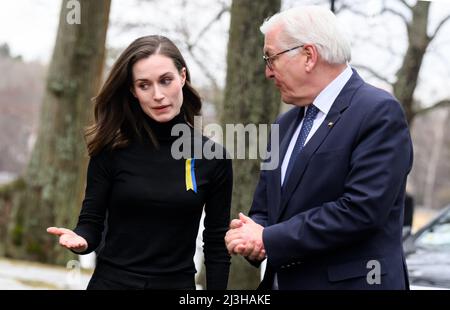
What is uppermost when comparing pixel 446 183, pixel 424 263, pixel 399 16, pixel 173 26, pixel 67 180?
pixel 446 183

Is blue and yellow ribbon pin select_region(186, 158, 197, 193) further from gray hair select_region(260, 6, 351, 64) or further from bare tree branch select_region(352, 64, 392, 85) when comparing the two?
bare tree branch select_region(352, 64, 392, 85)

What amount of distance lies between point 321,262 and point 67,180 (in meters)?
9.76

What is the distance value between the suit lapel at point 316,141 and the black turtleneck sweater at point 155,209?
1.38 ft

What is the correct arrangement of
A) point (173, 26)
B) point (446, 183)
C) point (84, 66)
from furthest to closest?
point (446, 183) < point (173, 26) < point (84, 66)

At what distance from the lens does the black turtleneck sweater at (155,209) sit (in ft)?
11.1

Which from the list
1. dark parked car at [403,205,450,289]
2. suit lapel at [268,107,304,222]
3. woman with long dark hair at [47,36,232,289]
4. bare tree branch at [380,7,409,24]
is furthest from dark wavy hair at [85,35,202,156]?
bare tree branch at [380,7,409,24]

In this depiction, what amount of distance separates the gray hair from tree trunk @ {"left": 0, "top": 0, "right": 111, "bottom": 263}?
8.63 meters

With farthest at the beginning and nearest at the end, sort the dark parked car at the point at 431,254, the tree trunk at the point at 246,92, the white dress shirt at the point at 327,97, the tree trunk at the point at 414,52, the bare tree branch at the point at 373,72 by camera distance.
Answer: the bare tree branch at the point at 373,72, the tree trunk at the point at 414,52, the tree trunk at the point at 246,92, the dark parked car at the point at 431,254, the white dress shirt at the point at 327,97

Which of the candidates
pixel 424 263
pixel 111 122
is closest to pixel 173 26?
pixel 424 263

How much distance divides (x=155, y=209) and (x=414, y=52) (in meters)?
11.6

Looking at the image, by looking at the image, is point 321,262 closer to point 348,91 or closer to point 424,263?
point 348,91

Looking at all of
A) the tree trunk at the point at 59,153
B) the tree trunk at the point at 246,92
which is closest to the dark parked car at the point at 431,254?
the tree trunk at the point at 246,92

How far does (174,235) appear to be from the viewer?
3400 millimetres

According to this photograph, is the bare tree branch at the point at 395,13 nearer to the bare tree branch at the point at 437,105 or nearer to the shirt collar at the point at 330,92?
the bare tree branch at the point at 437,105
